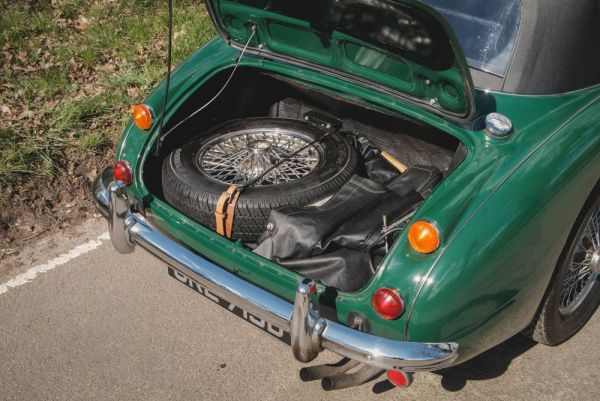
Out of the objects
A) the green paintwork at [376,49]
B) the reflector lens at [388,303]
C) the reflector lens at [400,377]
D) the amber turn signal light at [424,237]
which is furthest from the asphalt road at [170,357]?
the green paintwork at [376,49]

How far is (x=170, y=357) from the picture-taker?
332cm

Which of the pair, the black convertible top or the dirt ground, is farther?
the dirt ground

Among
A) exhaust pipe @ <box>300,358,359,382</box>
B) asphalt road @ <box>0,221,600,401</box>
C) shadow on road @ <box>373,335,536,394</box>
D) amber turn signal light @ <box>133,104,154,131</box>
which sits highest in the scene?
amber turn signal light @ <box>133,104,154,131</box>

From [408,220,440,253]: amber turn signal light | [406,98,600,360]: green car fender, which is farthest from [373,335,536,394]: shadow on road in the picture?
[408,220,440,253]: amber turn signal light

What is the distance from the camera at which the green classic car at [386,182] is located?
2.46 m

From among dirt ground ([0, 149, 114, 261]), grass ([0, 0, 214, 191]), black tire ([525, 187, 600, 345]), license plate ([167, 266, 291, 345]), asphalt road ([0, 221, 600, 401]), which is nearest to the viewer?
license plate ([167, 266, 291, 345])

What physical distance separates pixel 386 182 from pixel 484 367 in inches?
41.3

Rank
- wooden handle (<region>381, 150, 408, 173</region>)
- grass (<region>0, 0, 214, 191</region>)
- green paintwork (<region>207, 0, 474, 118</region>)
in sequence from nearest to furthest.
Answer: green paintwork (<region>207, 0, 474, 118</region>) < wooden handle (<region>381, 150, 408, 173</region>) < grass (<region>0, 0, 214, 191</region>)

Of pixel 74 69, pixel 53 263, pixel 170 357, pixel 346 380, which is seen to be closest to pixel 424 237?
pixel 346 380

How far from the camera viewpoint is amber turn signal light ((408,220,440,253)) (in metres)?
2.44

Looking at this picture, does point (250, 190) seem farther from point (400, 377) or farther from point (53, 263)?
point (53, 263)

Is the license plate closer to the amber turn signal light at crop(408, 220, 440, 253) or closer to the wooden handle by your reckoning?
the amber turn signal light at crop(408, 220, 440, 253)

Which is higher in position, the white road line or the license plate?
the license plate

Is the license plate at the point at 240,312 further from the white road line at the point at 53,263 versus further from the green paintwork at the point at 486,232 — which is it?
the white road line at the point at 53,263
